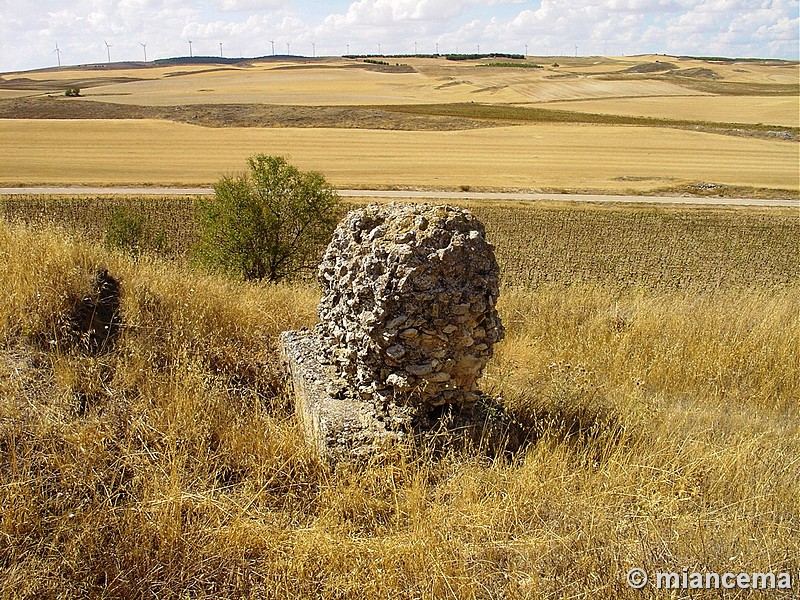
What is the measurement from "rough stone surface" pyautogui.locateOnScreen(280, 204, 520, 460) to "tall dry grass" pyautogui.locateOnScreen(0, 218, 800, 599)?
0.25 metres

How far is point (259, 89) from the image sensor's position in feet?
344

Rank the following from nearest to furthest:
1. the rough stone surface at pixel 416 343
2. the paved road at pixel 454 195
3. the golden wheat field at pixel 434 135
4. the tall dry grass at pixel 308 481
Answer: the tall dry grass at pixel 308 481 < the rough stone surface at pixel 416 343 < the paved road at pixel 454 195 < the golden wheat field at pixel 434 135

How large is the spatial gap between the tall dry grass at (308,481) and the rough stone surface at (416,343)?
0.25 meters

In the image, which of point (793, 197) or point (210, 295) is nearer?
point (210, 295)

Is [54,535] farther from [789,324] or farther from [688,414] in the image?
[789,324]

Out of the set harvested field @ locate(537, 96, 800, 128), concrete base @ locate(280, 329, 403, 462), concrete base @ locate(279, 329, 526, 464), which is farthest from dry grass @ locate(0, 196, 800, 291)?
harvested field @ locate(537, 96, 800, 128)

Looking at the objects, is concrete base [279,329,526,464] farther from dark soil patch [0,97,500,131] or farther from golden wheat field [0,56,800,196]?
dark soil patch [0,97,500,131]

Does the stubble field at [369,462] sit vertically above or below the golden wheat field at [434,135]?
below

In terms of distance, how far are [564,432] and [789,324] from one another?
458cm

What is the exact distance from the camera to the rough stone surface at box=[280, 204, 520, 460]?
160 inches

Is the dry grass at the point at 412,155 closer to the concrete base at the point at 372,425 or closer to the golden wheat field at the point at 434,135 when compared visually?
the golden wheat field at the point at 434,135

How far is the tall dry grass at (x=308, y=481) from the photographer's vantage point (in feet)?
9.34

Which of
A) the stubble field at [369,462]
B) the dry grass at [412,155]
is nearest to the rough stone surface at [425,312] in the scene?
the stubble field at [369,462]

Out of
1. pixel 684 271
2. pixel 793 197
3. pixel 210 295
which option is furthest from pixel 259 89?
pixel 210 295
